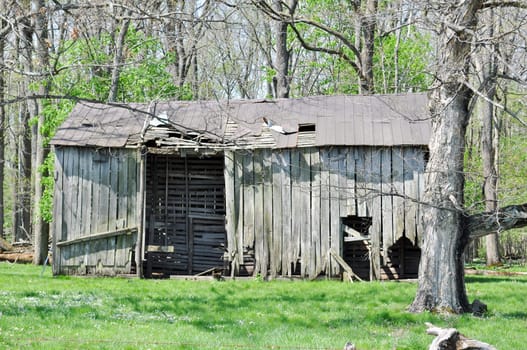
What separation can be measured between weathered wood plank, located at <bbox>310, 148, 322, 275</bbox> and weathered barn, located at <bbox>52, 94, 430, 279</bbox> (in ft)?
0.11

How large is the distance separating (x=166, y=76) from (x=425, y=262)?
62.9 feet

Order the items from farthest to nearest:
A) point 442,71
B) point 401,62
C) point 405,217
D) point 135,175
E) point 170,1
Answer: point 401,62 → point 170,1 → point 135,175 → point 405,217 → point 442,71

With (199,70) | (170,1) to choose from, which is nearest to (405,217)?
(170,1)

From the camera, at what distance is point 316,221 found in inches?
830

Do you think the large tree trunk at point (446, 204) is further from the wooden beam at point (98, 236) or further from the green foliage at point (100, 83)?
the green foliage at point (100, 83)

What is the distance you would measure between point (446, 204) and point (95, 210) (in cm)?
1265

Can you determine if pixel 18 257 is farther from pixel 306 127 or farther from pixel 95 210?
pixel 306 127

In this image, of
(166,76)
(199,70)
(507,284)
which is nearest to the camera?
(507,284)

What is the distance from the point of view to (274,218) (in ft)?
70.3

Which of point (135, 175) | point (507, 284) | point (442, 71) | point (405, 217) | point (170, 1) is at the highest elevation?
point (170, 1)

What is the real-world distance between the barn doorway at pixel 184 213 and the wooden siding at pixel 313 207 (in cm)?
163

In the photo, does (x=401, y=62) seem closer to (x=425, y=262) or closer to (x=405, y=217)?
(x=405, y=217)

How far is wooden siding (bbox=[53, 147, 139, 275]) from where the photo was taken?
2216 cm

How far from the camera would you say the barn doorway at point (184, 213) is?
23.4 meters
